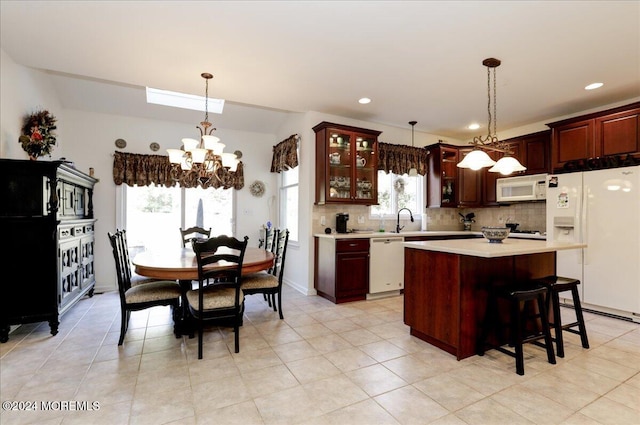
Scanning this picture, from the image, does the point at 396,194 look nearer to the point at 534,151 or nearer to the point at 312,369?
the point at 534,151

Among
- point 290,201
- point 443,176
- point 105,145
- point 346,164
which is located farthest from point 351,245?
point 105,145

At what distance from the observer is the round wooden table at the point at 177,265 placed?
2.55 m

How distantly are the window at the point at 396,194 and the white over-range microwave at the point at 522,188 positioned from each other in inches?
49.1

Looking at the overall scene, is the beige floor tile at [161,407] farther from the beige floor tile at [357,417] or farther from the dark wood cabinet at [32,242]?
the dark wood cabinet at [32,242]

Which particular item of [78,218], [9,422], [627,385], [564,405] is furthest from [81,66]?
[627,385]

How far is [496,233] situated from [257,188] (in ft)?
12.8

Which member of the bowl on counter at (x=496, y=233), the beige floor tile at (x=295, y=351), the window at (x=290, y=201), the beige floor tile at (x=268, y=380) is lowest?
the beige floor tile at (x=295, y=351)

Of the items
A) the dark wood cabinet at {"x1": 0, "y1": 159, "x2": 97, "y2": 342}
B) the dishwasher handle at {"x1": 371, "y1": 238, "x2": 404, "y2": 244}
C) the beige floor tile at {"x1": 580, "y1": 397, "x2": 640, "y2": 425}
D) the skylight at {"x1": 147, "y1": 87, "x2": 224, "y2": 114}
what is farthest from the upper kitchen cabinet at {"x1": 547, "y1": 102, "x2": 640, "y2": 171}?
the dark wood cabinet at {"x1": 0, "y1": 159, "x2": 97, "y2": 342}

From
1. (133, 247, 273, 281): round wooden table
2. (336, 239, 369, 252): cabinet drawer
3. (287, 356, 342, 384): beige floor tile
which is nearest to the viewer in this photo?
(287, 356, 342, 384): beige floor tile

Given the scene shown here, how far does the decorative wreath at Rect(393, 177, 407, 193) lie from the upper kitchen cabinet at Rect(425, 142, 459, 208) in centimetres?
53

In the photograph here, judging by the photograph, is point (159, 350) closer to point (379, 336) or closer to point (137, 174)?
point (379, 336)

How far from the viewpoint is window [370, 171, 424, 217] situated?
523cm

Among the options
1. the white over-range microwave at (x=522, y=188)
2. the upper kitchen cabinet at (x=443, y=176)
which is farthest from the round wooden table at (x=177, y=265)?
the white over-range microwave at (x=522, y=188)

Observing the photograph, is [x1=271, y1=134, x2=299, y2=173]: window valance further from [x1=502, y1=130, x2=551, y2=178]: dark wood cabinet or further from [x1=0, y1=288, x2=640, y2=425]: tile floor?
[x1=502, y1=130, x2=551, y2=178]: dark wood cabinet
